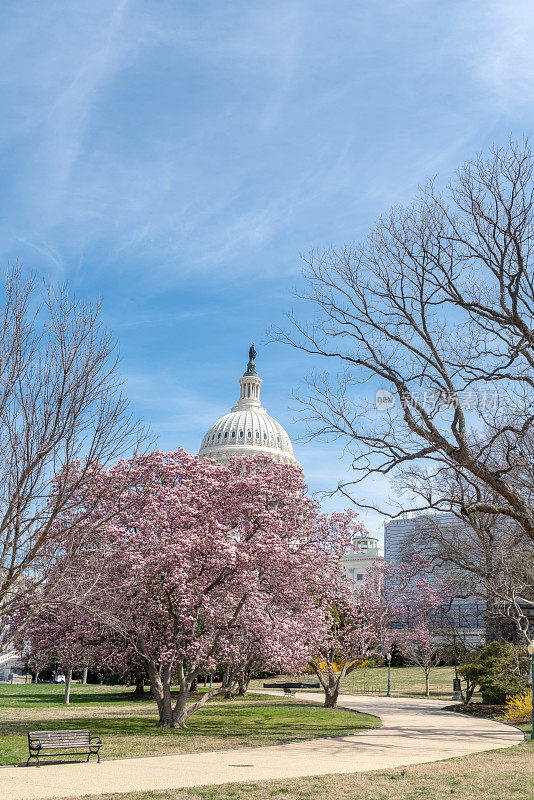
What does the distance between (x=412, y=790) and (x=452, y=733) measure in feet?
30.7

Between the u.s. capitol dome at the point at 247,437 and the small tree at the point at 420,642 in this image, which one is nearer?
the small tree at the point at 420,642

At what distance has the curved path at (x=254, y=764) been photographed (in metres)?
9.86

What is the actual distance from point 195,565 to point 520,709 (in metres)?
11.5

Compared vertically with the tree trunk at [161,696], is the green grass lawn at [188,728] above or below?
below

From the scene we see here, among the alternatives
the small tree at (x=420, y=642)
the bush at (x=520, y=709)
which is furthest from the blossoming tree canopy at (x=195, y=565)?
the small tree at (x=420, y=642)

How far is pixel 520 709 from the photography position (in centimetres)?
2122

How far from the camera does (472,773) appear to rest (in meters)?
A: 11.0

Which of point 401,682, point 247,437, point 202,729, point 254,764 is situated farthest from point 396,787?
point 247,437

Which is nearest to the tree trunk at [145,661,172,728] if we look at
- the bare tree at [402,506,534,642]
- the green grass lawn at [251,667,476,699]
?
the bare tree at [402,506,534,642]

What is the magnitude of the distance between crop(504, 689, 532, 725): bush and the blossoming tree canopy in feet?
22.5

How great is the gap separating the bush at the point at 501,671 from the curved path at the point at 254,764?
5242 millimetres

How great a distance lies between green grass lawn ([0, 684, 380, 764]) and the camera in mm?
14102

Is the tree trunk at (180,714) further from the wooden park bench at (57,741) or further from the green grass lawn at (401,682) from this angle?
the green grass lawn at (401,682)

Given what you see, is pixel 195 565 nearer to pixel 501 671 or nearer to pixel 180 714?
pixel 180 714
